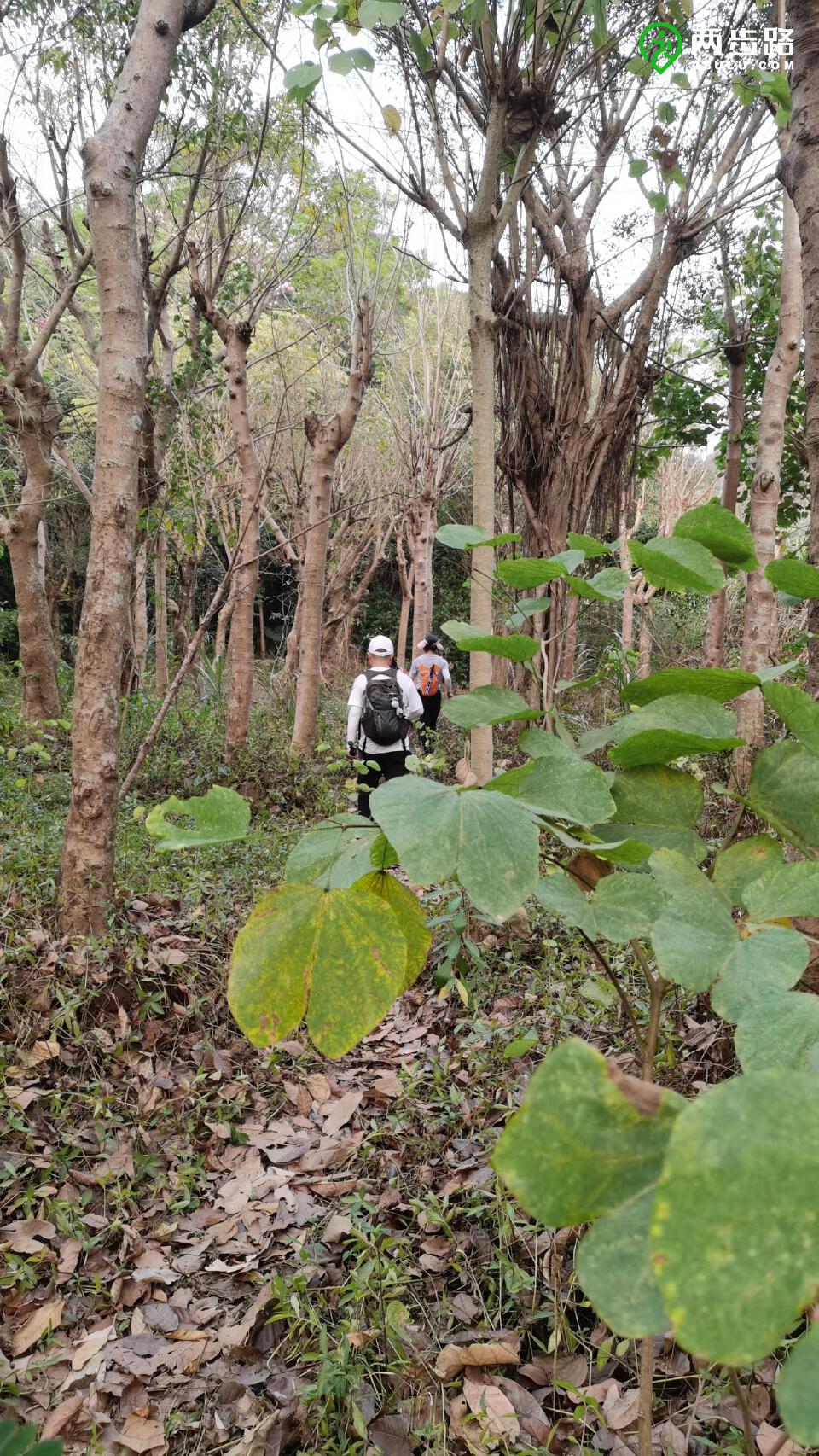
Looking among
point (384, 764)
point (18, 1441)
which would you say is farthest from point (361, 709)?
point (18, 1441)

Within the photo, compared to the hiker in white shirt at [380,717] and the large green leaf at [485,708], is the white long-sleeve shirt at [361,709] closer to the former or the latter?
the hiker in white shirt at [380,717]

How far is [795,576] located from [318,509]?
7.14 metres

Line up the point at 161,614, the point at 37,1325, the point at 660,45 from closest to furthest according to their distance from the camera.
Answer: the point at 37,1325 < the point at 660,45 < the point at 161,614

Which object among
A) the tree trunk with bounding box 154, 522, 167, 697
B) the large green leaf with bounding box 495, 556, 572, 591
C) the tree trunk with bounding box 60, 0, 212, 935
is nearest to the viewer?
the large green leaf with bounding box 495, 556, 572, 591

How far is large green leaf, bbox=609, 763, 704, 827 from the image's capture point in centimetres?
62

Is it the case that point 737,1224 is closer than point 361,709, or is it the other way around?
point 737,1224

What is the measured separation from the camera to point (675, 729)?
578mm

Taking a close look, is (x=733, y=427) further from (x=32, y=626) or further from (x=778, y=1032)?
(x=778, y=1032)

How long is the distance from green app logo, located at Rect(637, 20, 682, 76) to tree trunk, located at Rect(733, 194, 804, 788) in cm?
196

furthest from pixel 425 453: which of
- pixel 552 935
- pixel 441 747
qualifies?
pixel 552 935

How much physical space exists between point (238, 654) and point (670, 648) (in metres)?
6.14

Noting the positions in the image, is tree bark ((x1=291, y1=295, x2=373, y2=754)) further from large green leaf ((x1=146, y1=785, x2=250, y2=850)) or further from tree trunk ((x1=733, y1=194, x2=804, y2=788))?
large green leaf ((x1=146, y1=785, x2=250, y2=850))

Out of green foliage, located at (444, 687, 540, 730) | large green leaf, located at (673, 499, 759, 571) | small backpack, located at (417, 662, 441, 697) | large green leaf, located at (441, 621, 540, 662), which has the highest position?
large green leaf, located at (673, 499, 759, 571)

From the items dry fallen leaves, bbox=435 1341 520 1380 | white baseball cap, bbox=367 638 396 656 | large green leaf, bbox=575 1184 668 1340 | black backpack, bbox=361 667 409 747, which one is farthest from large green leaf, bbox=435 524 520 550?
white baseball cap, bbox=367 638 396 656
